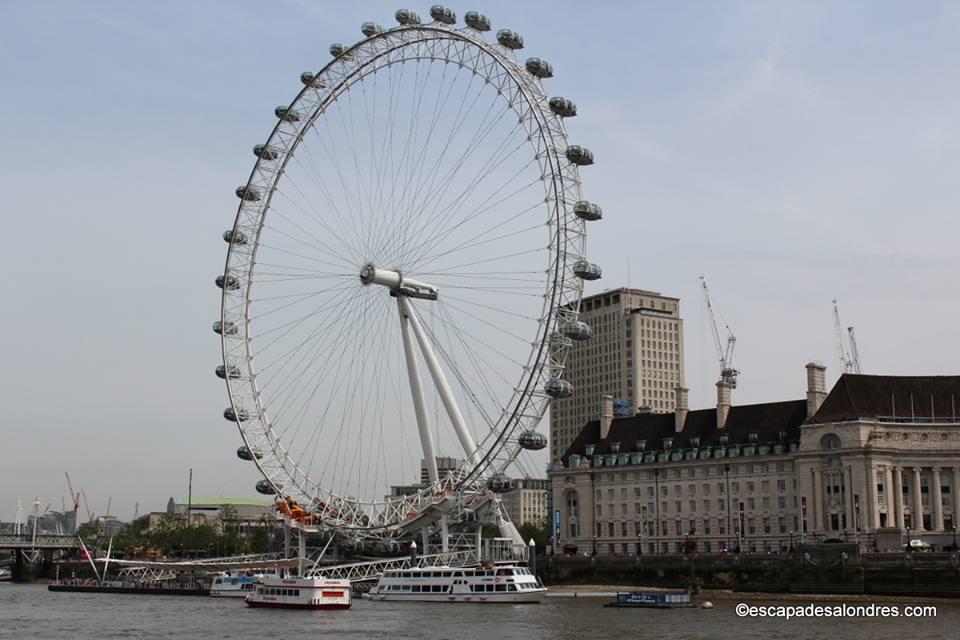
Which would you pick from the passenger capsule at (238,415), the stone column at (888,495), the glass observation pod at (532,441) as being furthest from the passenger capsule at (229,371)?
the stone column at (888,495)

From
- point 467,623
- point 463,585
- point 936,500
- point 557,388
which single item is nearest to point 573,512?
point 936,500

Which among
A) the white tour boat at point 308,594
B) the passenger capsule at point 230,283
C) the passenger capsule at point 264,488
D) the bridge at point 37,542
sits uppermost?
the passenger capsule at point 230,283

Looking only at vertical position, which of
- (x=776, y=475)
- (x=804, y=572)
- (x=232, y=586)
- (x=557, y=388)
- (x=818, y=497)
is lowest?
(x=232, y=586)

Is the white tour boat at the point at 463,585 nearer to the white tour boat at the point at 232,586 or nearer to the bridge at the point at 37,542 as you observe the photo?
the white tour boat at the point at 232,586

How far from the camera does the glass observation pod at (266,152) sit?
350 ft

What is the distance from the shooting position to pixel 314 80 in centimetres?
10231

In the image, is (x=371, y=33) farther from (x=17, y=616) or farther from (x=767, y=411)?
(x=767, y=411)

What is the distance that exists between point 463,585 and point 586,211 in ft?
104

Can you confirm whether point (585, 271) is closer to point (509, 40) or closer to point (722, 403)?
point (509, 40)

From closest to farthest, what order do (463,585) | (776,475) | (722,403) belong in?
(463,585) → (776,475) → (722,403)

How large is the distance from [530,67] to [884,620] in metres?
44.6

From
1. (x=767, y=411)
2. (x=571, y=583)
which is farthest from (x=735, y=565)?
(x=767, y=411)

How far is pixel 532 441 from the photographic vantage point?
9212cm

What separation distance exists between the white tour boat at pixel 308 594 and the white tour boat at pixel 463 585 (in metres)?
7.83
